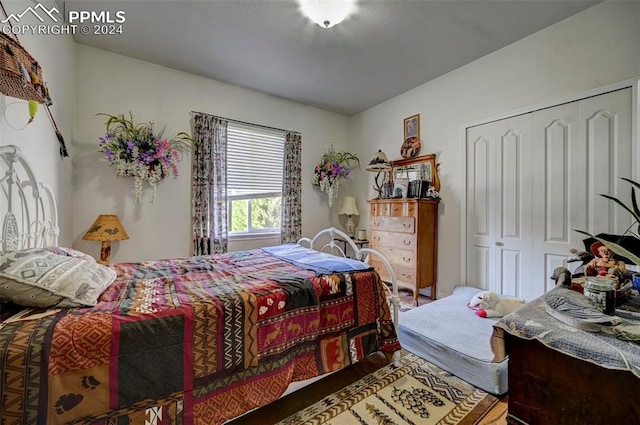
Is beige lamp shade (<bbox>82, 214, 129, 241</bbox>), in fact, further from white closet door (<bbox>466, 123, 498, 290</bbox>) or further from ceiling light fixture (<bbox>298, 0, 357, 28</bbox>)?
white closet door (<bbox>466, 123, 498, 290</bbox>)

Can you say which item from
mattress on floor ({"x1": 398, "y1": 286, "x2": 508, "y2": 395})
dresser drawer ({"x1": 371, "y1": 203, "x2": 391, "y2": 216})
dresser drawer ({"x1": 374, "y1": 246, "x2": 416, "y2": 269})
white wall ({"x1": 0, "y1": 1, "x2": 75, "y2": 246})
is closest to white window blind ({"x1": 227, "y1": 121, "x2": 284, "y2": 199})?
dresser drawer ({"x1": 371, "y1": 203, "x2": 391, "y2": 216})

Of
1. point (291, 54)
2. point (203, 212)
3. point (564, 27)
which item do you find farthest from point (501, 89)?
point (203, 212)

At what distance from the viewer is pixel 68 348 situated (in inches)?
37.7

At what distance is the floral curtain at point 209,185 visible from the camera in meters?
3.20

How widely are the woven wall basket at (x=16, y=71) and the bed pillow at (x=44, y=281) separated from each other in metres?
0.72

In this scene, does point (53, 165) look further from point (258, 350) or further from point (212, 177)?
point (258, 350)

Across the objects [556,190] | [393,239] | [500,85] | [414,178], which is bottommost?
[393,239]

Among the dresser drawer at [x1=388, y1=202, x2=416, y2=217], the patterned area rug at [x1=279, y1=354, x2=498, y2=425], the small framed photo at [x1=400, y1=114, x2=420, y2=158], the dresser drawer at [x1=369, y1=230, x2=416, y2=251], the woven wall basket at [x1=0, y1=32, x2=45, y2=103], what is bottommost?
the patterned area rug at [x1=279, y1=354, x2=498, y2=425]

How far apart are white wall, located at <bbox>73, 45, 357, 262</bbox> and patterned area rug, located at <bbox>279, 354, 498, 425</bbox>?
2.44 metres

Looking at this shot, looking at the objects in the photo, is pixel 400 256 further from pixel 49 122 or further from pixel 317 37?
pixel 49 122

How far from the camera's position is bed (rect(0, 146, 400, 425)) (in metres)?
0.95

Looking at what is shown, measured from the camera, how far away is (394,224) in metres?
3.38

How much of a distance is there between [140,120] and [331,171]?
8.68ft

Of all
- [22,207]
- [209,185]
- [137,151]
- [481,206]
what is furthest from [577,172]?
[137,151]
